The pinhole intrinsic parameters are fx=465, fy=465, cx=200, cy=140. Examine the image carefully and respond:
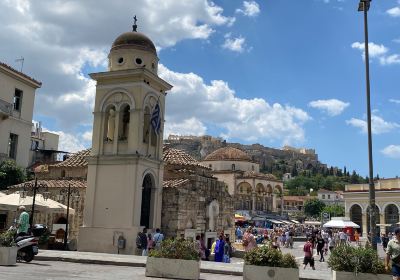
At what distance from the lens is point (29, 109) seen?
34.0m

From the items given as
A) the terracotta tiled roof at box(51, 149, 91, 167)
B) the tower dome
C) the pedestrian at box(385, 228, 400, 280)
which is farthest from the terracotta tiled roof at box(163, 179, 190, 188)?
the pedestrian at box(385, 228, 400, 280)

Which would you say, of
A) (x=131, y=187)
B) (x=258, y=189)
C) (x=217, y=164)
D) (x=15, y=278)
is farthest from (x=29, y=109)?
(x=258, y=189)

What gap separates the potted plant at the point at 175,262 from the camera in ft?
39.8

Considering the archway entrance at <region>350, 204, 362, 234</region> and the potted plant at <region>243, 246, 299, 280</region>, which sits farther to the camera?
the archway entrance at <region>350, 204, 362, 234</region>

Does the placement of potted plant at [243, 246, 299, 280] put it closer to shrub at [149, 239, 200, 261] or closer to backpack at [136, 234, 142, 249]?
shrub at [149, 239, 200, 261]

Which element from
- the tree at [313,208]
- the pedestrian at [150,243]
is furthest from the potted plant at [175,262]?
the tree at [313,208]

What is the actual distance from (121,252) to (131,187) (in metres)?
2.88

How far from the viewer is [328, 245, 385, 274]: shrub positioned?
35.2 ft

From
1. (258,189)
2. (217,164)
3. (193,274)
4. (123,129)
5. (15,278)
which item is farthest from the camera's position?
(258,189)

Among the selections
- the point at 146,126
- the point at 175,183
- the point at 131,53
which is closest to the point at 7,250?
the point at 146,126

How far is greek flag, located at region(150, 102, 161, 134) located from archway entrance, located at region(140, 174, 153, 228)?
7.70 feet

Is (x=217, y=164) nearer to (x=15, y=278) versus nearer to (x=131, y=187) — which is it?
(x=131, y=187)

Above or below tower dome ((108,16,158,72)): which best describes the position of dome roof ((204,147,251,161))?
above

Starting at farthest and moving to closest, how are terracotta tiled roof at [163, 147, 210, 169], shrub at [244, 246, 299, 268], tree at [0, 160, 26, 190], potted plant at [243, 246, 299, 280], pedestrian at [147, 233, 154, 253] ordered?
tree at [0, 160, 26, 190], terracotta tiled roof at [163, 147, 210, 169], pedestrian at [147, 233, 154, 253], shrub at [244, 246, 299, 268], potted plant at [243, 246, 299, 280]
